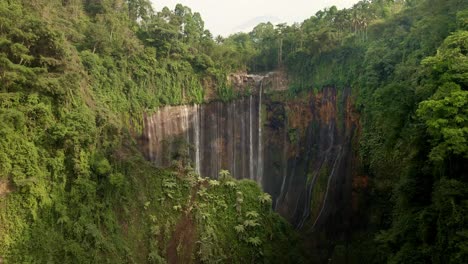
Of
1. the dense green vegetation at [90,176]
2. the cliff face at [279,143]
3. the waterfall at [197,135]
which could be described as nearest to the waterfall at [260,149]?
the cliff face at [279,143]

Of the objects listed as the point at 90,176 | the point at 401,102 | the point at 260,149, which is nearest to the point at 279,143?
the point at 260,149

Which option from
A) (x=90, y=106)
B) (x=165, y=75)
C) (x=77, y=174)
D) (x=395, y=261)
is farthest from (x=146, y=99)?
(x=395, y=261)

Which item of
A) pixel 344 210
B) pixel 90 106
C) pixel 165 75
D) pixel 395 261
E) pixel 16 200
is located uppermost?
pixel 165 75

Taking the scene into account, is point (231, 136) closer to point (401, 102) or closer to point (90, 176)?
point (90, 176)

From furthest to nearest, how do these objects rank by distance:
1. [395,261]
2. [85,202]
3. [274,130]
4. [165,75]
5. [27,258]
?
[274,130] < [165,75] < [85,202] < [27,258] < [395,261]

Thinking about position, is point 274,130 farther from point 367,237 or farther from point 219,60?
point 367,237

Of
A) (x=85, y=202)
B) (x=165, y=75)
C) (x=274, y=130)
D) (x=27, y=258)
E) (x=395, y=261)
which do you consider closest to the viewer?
(x=395, y=261)

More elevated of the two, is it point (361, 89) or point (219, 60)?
point (219, 60)
